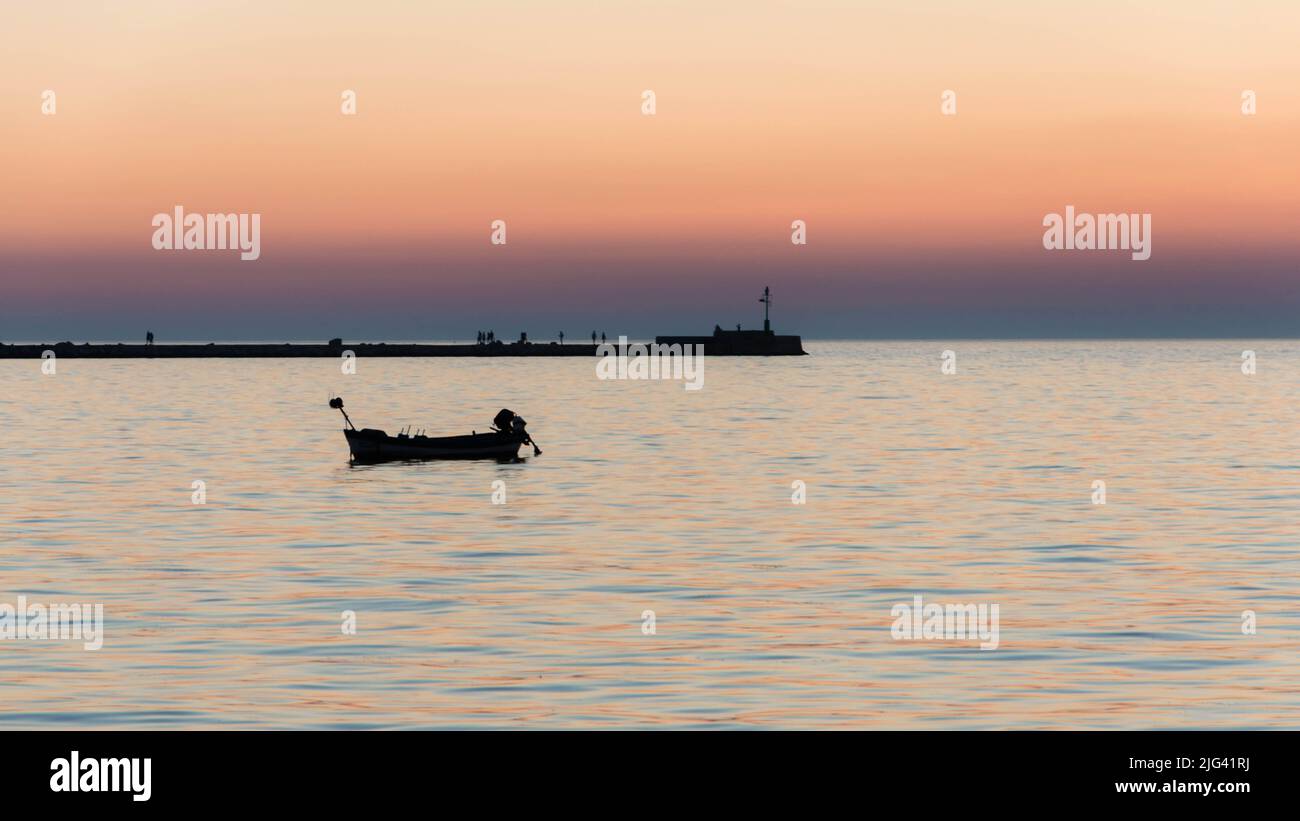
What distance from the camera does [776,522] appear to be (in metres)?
39.2

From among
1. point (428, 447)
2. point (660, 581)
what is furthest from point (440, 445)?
point (660, 581)

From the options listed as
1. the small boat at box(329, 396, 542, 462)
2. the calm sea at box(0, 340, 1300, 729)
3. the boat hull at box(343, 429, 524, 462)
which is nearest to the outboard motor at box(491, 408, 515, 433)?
the small boat at box(329, 396, 542, 462)

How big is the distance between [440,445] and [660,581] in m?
33.4

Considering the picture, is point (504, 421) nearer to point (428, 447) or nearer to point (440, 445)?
A: point (440, 445)

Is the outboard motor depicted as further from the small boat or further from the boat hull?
the boat hull

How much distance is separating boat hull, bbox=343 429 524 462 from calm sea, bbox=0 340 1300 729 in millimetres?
1003

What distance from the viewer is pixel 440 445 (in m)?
61.3

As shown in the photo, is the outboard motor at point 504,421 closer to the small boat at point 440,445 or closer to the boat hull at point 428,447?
the small boat at point 440,445

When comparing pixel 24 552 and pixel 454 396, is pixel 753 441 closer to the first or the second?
pixel 24 552

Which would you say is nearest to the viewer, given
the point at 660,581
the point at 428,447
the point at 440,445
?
the point at 660,581

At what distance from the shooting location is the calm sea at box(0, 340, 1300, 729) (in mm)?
18625

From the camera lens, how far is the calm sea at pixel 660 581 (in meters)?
18.6

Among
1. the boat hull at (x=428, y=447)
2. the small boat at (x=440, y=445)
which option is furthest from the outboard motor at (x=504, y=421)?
the boat hull at (x=428, y=447)
